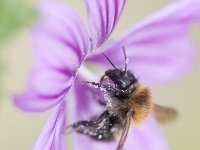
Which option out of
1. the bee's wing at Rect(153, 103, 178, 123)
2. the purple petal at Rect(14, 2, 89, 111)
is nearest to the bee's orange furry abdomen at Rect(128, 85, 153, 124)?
the bee's wing at Rect(153, 103, 178, 123)

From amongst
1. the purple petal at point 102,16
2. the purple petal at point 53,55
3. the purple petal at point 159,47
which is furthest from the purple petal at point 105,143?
the purple petal at point 53,55

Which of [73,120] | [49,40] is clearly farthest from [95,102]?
[49,40]

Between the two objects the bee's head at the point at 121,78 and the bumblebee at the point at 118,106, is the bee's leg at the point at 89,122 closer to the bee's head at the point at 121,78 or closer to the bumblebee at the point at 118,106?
the bumblebee at the point at 118,106

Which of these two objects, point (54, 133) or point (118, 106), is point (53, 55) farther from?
point (118, 106)

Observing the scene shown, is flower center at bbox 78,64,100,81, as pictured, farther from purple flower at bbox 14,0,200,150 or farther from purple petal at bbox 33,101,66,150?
purple petal at bbox 33,101,66,150

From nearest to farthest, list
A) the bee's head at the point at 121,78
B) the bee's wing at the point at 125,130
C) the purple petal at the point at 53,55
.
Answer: the purple petal at the point at 53,55 → the bee's wing at the point at 125,130 → the bee's head at the point at 121,78

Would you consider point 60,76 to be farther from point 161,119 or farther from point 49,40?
point 161,119
